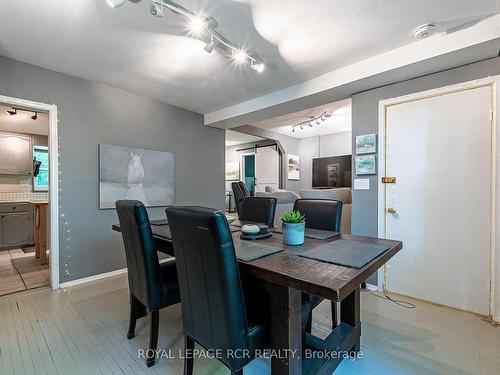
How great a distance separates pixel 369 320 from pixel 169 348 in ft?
5.34

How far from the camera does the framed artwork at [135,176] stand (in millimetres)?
3045

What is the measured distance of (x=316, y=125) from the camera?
555 cm

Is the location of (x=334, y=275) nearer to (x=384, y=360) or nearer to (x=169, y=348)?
(x=384, y=360)

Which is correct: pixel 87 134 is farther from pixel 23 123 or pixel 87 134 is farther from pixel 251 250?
pixel 251 250

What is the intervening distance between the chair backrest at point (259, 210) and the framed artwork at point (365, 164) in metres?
1.11

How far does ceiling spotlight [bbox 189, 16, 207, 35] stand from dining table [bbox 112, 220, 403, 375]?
1.71 metres

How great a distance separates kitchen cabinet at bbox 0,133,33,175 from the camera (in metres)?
4.34

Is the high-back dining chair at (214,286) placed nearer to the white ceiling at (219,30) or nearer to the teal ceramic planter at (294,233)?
the teal ceramic planter at (294,233)

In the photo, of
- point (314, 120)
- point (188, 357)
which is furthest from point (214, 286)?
point (314, 120)

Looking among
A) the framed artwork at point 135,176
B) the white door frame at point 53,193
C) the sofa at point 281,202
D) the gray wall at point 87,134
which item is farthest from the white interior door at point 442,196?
the white door frame at point 53,193

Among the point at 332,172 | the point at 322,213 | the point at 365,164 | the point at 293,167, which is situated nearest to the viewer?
the point at 322,213

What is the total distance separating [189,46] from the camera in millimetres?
2205

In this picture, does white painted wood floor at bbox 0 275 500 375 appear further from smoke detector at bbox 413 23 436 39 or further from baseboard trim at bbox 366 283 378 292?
smoke detector at bbox 413 23 436 39

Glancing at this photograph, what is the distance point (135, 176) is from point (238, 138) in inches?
164
